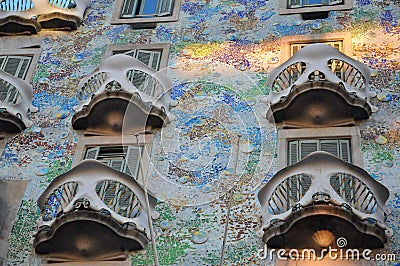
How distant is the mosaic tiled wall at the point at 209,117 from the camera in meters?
16.9

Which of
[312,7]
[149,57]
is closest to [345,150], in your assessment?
[312,7]

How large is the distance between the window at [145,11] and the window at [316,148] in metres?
5.66

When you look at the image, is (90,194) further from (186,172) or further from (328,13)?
(328,13)

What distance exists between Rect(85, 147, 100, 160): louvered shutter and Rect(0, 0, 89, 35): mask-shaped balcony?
4716 millimetres

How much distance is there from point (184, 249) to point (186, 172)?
2.11m

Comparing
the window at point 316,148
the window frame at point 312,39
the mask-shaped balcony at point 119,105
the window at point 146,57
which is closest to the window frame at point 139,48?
the window at point 146,57

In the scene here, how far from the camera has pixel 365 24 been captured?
21.1 meters

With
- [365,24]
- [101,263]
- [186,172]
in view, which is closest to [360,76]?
[365,24]

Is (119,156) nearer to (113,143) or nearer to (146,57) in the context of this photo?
(113,143)

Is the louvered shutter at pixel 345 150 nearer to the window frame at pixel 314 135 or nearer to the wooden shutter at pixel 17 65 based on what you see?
the window frame at pixel 314 135

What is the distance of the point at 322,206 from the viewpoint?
51.4 ft

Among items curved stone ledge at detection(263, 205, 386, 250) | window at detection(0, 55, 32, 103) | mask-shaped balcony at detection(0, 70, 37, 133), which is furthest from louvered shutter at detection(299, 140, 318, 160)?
window at detection(0, 55, 32, 103)

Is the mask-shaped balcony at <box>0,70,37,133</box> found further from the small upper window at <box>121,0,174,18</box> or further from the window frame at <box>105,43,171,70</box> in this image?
the small upper window at <box>121,0,174,18</box>

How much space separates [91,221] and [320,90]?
17.8 ft
